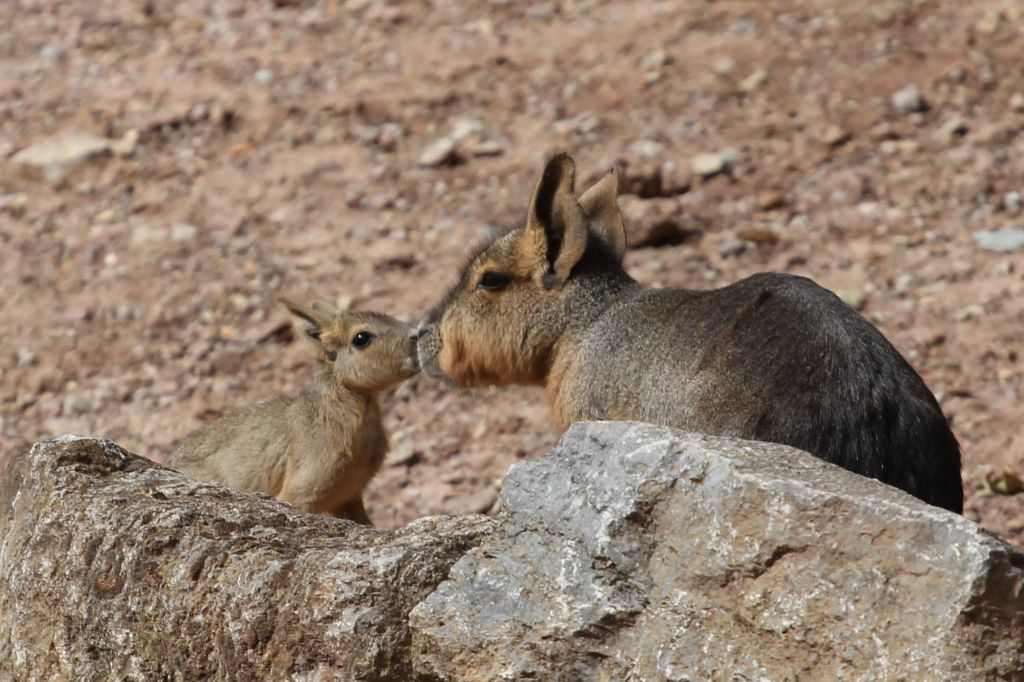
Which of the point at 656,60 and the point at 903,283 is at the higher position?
the point at 656,60

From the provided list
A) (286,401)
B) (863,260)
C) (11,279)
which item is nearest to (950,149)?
(863,260)

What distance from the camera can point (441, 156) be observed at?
1029 centimetres

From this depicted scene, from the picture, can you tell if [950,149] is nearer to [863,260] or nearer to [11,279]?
[863,260]

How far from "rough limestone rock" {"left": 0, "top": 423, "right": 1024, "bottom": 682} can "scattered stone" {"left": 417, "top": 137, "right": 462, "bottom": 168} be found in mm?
5992

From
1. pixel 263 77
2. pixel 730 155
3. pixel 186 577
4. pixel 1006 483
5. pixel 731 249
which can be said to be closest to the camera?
pixel 186 577

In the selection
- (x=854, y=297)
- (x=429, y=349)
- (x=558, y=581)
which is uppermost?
(x=558, y=581)

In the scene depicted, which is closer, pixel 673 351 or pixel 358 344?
Answer: pixel 673 351

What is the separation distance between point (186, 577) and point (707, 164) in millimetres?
6216

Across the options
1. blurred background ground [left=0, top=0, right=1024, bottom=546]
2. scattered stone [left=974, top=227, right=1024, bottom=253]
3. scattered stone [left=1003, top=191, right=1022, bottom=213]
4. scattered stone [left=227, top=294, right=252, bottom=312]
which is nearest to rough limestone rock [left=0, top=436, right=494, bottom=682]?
blurred background ground [left=0, top=0, right=1024, bottom=546]

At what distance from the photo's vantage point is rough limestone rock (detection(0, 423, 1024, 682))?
10.7 feet

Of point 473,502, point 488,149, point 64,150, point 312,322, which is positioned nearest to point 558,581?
point 473,502

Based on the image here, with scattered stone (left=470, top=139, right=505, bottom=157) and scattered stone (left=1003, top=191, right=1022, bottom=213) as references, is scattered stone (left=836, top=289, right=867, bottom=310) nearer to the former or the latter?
scattered stone (left=1003, top=191, right=1022, bottom=213)

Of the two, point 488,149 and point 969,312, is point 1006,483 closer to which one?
point 969,312

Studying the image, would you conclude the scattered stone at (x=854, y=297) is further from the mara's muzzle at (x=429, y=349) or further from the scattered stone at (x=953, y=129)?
the mara's muzzle at (x=429, y=349)
